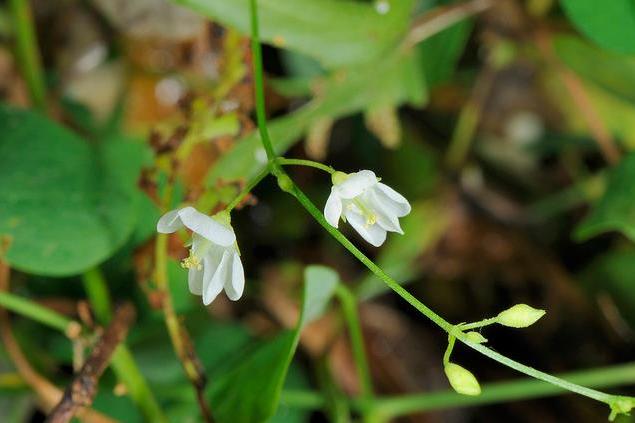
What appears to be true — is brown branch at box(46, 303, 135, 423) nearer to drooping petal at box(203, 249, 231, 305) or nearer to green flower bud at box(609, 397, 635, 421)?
drooping petal at box(203, 249, 231, 305)

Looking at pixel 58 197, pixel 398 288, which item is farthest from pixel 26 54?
pixel 398 288

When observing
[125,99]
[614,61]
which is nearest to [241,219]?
[125,99]

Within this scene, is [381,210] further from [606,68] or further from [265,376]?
[606,68]

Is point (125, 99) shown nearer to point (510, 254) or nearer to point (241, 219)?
point (241, 219)

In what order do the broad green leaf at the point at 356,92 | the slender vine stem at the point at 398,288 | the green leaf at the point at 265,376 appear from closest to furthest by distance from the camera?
the slender vine stem at the point at 398,288 < the green leaf at the point at 265,376 < the broad green leaf at the point at 356,92

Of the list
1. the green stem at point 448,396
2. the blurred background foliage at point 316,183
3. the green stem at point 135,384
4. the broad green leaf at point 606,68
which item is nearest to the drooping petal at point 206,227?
the blurred background foliage at point 316,183

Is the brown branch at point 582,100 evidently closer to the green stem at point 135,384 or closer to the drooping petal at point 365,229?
the drooping petal at point 365,229
